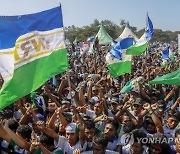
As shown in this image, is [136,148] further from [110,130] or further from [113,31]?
[113,31]

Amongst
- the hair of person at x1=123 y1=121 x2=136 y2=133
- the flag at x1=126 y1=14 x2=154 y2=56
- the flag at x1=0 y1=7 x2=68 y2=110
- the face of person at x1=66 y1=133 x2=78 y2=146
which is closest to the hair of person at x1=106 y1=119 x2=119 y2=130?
the hair of person at x1=123 y1=121 x2=136 y2=133

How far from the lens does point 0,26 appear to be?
4477 millimetres

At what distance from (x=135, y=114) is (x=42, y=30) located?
2.03m

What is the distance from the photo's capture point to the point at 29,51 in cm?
457

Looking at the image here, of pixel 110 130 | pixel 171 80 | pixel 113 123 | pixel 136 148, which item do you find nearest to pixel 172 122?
pixel 171 80

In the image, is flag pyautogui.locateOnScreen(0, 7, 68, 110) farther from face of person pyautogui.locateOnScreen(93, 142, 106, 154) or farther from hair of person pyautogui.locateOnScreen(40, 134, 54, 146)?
face of person pyautogui.locateOnScreen(93, 142, 106, 154)

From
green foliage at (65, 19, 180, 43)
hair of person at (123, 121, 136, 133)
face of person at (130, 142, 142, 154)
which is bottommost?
green foliage at (65, 19, 180, 43)

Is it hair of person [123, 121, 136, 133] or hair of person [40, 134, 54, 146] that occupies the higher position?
hair of person [40, 134, 54, 146]

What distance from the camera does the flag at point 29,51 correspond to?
4164 mm

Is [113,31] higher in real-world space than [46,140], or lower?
lower

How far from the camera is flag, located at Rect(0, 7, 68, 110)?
13.7ft

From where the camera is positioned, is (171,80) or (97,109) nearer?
(171,80)

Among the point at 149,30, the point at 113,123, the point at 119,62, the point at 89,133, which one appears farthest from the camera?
the point at 149,30

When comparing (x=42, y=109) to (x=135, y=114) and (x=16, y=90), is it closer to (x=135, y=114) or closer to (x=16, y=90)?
(x=135, y=114)
